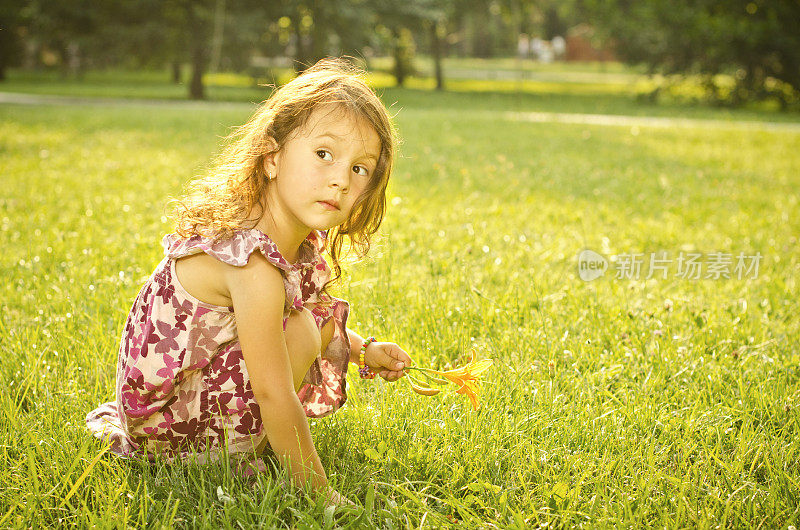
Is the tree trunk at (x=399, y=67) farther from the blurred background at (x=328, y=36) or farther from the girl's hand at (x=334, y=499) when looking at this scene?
the girl's hand at (x=334, y=499)

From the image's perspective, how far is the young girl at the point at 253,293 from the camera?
5.99ft

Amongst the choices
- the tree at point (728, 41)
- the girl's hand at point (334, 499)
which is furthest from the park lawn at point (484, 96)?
the girl's hand at point (334, 499)

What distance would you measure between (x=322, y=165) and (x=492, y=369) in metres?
1.12

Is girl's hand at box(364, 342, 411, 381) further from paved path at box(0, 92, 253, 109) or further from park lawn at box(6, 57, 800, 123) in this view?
park lawn at box(6, 57, 800, 123)

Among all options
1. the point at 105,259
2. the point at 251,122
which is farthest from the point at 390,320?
the point at 105,259

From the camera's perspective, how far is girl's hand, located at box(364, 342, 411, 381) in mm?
2301

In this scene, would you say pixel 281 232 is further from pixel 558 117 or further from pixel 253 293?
pixel 558 117

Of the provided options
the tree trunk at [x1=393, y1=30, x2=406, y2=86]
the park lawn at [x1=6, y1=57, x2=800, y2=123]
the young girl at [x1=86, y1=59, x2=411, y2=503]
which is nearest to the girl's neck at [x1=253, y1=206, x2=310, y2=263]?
the young girl at [x1=86, y1=59, x2=411, y2=503]

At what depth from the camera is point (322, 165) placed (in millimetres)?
1916

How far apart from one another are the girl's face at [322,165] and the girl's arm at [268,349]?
0.19m

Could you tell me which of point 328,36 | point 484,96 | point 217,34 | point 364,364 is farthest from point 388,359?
point 484,96

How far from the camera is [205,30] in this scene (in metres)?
17.6

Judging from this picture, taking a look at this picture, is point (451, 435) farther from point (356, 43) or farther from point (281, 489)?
point (356, 43)

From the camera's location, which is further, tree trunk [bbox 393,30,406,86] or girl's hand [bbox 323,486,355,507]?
tree trunk [bbox 393,30,406,86]
